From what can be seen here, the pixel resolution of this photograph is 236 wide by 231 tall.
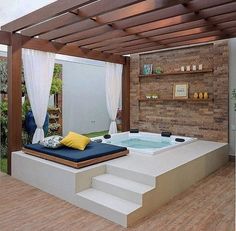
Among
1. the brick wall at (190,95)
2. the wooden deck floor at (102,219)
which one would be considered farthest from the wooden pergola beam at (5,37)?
the brick wall at (190,95)

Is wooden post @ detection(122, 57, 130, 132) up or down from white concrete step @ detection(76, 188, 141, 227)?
up

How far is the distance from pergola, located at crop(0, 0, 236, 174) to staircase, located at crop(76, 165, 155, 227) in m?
1.92

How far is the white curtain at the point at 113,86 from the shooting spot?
6.41 m

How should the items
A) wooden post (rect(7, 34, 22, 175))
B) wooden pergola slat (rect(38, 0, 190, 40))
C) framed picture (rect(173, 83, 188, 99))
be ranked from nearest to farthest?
1. wooden pergola slat (rect(38, 0, 190, 40))
2. wooden post (rect(7, 34, 22, 175))
3. framed picture (rect(173, 83, 188, 99))

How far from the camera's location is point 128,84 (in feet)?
22.2

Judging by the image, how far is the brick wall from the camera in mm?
5242

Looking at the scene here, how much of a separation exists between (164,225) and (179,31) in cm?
316

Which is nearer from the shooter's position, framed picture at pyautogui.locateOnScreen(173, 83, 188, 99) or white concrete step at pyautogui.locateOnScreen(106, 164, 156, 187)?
white concrete step at pyautogui.locateOnScreen(106, 164, 156, 187)

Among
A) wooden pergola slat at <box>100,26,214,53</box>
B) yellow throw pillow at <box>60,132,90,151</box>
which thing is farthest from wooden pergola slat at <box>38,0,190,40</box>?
yellow throw pillow at <box>60,132,90,151</box>

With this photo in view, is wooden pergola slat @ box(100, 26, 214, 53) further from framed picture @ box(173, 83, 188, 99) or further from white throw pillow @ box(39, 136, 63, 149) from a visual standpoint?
white throw pillow @ box(39, 136, 63, 149)

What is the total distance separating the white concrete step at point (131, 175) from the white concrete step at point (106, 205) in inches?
13.8

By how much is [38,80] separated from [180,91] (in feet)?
10.6

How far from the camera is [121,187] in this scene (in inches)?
116

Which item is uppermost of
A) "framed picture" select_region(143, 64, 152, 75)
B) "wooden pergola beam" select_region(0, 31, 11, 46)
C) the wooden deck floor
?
"wooden pergola beam" select_region(0, 31, 11, 46)
